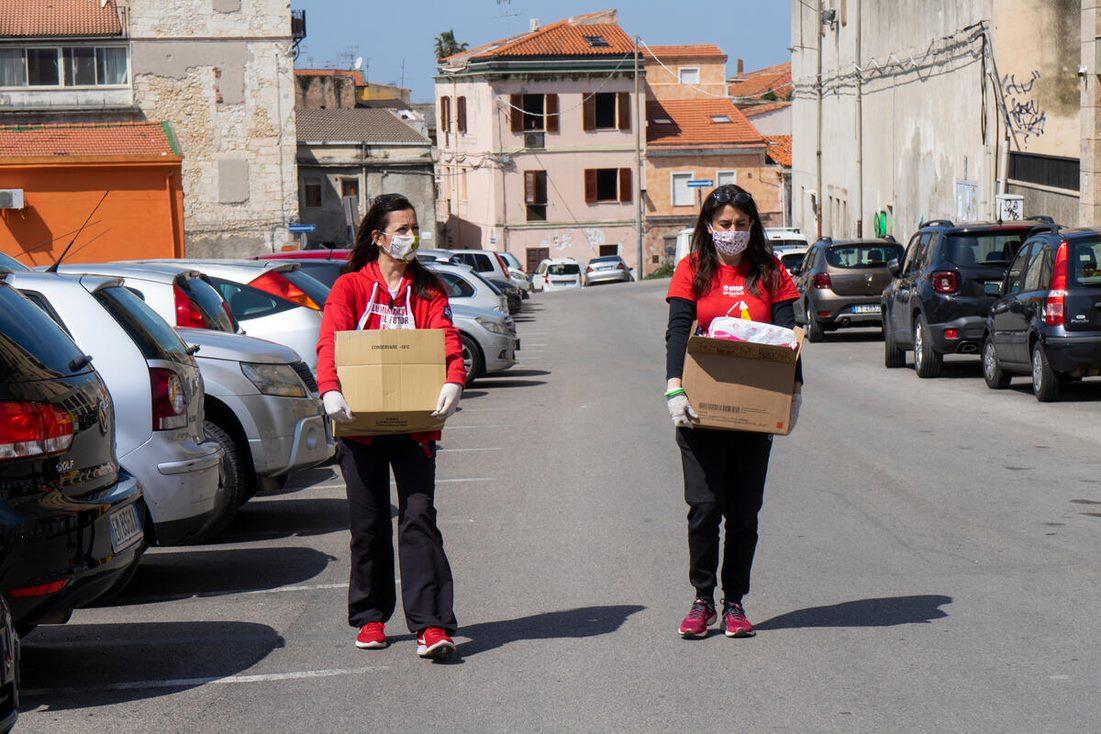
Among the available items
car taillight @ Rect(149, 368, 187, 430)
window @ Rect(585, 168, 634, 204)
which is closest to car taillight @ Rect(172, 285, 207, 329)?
car taillight @ Rect(149, 368, 187, 430)

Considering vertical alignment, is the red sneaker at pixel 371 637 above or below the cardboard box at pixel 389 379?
below

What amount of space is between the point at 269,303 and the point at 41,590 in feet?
26.4

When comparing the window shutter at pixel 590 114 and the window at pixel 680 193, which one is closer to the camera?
the window shutter at pixel 590 114

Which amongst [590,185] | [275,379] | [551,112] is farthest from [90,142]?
[590,185]

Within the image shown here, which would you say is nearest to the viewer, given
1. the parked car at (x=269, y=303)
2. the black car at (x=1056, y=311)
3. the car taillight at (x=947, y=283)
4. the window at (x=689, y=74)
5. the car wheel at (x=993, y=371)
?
the parked car at (x=269, y=303)

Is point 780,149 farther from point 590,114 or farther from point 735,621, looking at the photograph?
point 735,621

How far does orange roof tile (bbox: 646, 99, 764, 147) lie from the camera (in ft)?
236

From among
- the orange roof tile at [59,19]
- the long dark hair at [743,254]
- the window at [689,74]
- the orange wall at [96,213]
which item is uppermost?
the window at [689,74]

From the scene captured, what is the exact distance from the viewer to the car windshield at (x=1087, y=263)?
51.1ft

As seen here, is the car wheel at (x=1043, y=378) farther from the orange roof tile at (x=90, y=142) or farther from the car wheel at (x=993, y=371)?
the orange roof tile at (x=90, y=142)

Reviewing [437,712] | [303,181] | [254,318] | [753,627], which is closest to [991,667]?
[753,627]

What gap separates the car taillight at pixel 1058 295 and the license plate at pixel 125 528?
11.5 metres

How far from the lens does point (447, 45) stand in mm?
121938

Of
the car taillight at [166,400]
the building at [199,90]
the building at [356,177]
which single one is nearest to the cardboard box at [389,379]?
the car taillight at [166,400]
